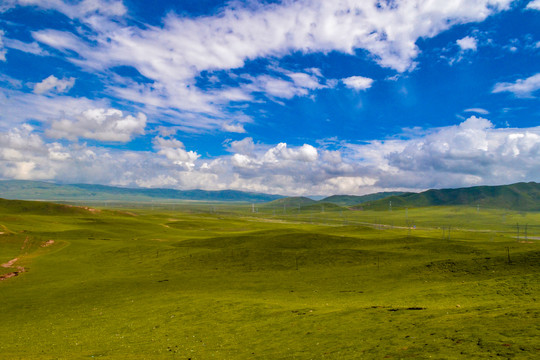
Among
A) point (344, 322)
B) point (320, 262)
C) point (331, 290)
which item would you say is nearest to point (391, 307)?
point (344, 322)

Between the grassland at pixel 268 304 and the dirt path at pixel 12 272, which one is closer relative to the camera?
the grassland at pixel 268 304

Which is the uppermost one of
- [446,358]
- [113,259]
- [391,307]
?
[446,358]

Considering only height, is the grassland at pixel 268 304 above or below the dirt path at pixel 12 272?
above

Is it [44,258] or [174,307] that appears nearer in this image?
[174,307]

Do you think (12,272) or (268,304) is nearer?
(268,304)

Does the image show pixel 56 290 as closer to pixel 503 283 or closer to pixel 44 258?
pixel 44 258

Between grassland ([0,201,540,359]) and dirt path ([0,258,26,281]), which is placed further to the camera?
dirt path ([0,258,26,281])

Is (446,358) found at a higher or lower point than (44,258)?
higher

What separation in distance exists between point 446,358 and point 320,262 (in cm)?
5713

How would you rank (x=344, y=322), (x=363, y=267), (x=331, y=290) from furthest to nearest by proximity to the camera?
(x=363, y=267), (x=331, y=290), (x=344, y=322)

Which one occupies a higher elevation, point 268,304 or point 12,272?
point 268,304

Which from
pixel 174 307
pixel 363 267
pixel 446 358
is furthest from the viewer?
pixel 363 267

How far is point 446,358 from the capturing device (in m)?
17.3

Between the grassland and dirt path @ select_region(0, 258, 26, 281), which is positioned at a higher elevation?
the grassland
